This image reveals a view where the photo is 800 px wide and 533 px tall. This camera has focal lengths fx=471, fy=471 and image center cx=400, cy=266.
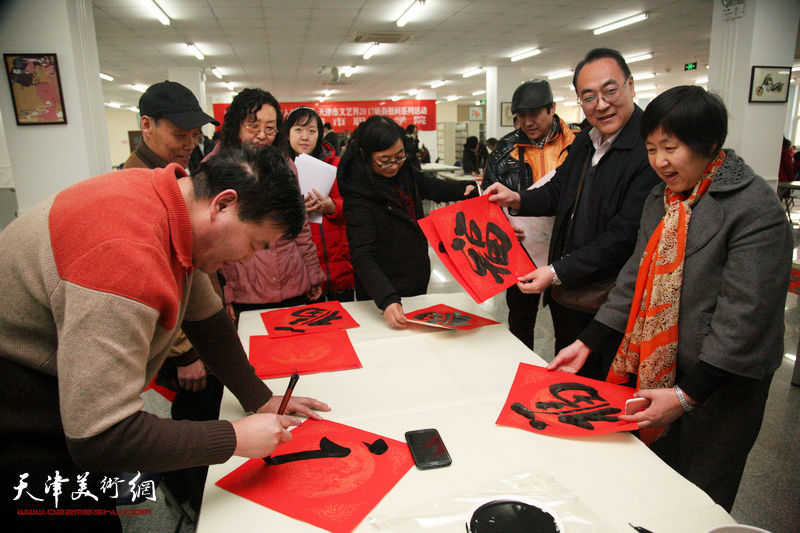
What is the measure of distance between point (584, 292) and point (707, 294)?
1.66 feet

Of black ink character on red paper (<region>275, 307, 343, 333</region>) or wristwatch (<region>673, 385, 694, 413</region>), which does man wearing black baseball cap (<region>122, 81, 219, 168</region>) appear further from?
wristwatch (<region>673, 385, 694, 413</region>)

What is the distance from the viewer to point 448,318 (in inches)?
62.7

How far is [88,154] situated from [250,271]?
3164mm

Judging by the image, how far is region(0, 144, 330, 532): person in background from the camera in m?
0.65

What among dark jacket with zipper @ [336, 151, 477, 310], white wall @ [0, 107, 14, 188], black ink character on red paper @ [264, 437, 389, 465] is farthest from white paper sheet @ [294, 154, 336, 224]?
white wall @ [0, 107, 14, 188]

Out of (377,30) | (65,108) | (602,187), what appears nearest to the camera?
(602,187)

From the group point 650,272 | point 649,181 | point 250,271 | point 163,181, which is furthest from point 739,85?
point 163,181

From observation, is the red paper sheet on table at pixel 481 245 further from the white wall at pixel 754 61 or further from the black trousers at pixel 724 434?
the white wall at pixel 754 61

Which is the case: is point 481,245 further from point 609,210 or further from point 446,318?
point 609,210

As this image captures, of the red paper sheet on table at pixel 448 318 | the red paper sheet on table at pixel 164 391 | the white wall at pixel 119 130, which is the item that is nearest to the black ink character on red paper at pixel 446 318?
the red paper sheet on table at pixel 448 318

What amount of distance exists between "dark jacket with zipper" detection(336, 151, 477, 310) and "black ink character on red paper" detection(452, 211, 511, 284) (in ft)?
0.98

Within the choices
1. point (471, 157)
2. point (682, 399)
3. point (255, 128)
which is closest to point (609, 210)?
point (682, 399)

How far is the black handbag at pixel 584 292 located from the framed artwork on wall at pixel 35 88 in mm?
4189

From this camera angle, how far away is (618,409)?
1014 mm
